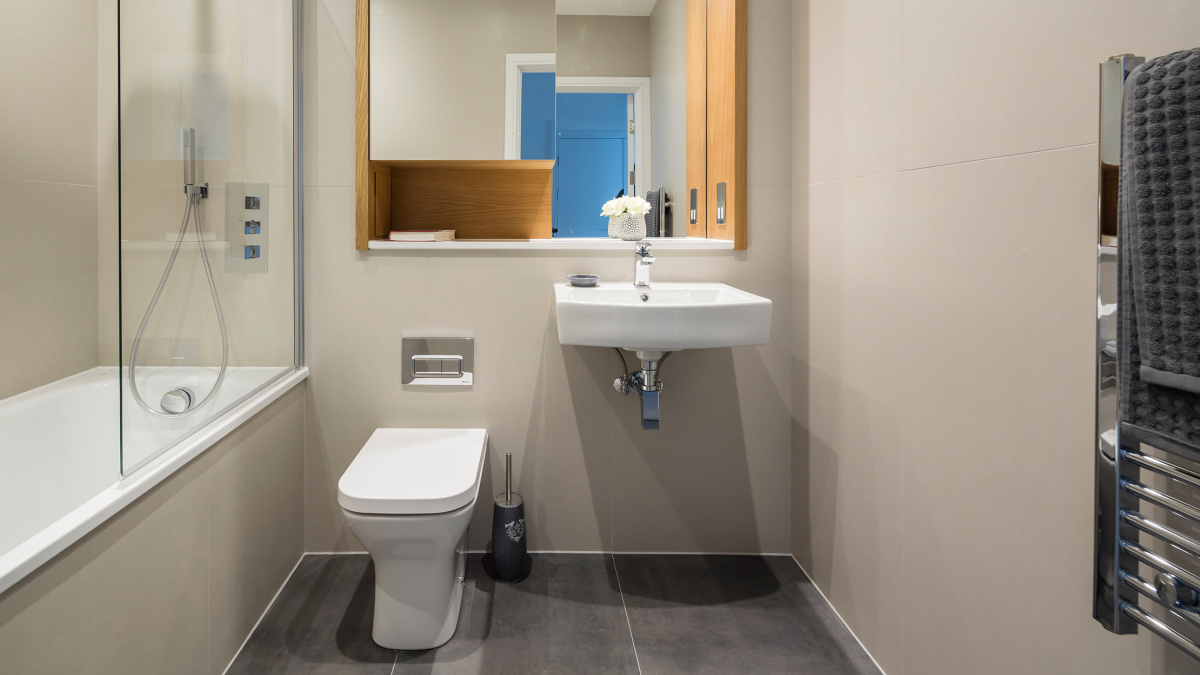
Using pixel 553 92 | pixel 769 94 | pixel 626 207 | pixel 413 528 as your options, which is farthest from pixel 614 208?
pixel 413 528

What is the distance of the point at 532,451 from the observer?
2219 mm

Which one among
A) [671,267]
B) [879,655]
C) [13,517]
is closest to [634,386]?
[671,267]

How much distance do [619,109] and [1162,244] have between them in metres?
1.89

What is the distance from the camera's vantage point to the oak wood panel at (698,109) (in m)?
2.39

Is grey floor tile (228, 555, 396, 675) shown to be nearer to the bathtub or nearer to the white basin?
the bathtub

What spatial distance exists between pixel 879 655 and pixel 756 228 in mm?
1246

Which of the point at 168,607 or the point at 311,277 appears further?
the point at 311,277

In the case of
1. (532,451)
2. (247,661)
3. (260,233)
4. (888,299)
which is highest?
(260,233)

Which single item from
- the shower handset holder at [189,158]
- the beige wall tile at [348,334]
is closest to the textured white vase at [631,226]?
the beige wall tile at [348,334]

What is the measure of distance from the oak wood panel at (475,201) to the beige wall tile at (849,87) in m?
0.89

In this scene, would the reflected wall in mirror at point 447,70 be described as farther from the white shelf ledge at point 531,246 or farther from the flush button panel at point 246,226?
the flush button panel at point 246,226

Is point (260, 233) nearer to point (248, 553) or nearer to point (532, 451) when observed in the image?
point (248, 553)

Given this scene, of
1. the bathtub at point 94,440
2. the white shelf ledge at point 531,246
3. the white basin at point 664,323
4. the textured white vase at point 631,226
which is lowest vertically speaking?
the bathtub at point 94,440

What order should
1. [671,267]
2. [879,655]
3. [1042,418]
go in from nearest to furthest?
[1042,418] < [879,655] < [671,267]
